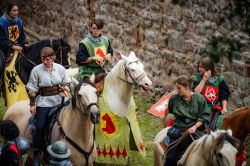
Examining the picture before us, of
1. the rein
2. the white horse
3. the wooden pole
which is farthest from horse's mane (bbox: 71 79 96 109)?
the wooden pole

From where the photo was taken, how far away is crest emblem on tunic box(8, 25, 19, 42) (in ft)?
40.3

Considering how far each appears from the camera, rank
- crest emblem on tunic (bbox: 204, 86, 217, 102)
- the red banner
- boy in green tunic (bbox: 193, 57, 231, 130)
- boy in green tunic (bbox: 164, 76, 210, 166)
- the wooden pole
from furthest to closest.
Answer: the wooden pole < the red banner < crest emblem on tunic (bbox: 204, 86, 217, 102) < boy in green tunic (bbox: 193, 57, 231, 130) < boy in green tunic (bbox: 164, 76, 210, 166)

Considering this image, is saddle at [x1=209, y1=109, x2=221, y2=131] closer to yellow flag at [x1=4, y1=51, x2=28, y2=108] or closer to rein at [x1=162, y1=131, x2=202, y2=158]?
rein at [x1=162, y1=131, x2=202, y2=158]

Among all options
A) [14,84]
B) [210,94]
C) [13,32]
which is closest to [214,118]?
[210,94]

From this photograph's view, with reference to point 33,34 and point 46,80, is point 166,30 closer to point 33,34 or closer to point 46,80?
point 46,80

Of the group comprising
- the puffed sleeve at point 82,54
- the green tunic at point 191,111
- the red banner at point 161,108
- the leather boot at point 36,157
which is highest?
the green tunic at point 191,111

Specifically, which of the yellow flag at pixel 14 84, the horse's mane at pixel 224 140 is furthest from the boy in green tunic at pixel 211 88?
the yellow flag at pixel 14 84

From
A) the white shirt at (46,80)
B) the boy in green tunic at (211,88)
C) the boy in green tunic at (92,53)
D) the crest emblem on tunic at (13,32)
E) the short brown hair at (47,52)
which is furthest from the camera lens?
the crest emblem on tunic at (13,32)

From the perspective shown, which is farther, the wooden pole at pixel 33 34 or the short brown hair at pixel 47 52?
the wooden pole at pixel 33 34

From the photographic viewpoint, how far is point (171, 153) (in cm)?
876

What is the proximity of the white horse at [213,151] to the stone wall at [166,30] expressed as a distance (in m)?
4.35

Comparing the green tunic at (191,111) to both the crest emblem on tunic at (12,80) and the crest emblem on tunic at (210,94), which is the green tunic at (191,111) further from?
the crest emblem on tunic at (12,80)

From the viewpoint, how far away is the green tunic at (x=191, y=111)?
858cm

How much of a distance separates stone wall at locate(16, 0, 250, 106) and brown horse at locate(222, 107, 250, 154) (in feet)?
8.30
